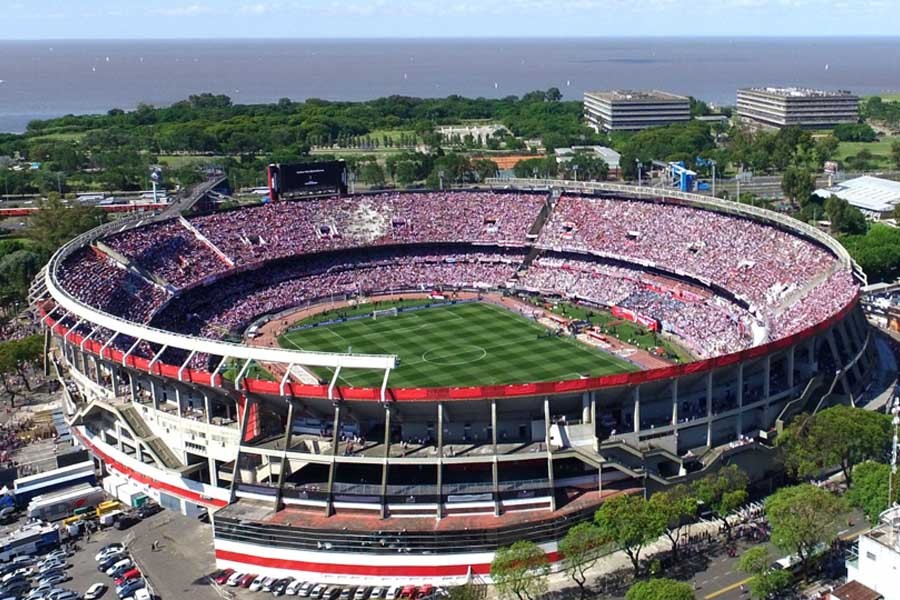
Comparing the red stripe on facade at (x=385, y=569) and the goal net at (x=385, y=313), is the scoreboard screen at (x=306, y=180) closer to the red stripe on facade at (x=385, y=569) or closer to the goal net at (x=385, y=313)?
the goal net at (x=385, y=313)

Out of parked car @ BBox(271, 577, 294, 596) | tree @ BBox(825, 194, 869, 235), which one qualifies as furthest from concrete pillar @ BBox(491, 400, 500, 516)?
tree @ BBox(825, 194, 869, 235)

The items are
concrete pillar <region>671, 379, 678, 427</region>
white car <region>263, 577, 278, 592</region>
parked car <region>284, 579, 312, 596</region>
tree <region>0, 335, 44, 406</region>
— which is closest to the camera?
parked car <region>284, 579, 312, 596</region>

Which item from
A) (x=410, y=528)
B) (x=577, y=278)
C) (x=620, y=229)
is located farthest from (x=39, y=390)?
(x=620, y=229)

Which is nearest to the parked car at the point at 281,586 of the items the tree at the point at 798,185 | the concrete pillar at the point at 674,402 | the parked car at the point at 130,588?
the parked car at the point at 130,588

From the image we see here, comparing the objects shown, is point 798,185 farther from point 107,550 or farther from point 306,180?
point 107,550

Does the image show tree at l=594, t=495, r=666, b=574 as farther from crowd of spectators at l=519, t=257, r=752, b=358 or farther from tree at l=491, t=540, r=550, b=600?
crowd of spectators at l=519, t=257, r=752, b=358

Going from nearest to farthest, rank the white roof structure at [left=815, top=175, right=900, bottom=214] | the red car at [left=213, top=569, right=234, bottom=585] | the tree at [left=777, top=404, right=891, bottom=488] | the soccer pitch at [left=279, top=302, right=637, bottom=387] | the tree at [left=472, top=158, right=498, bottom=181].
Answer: the red car at [left=213, top=569, right=234, bottom=585] → the tree at [left=777, top=404, right=891, bottom=488] → the soccer pitch at [left=279, top=302, right=637, bottom=387] → the white roof structure at [left=815, top=175, right=900, bottom=214] → the tree at [left=472, top=158, right=498, bottom=181]
